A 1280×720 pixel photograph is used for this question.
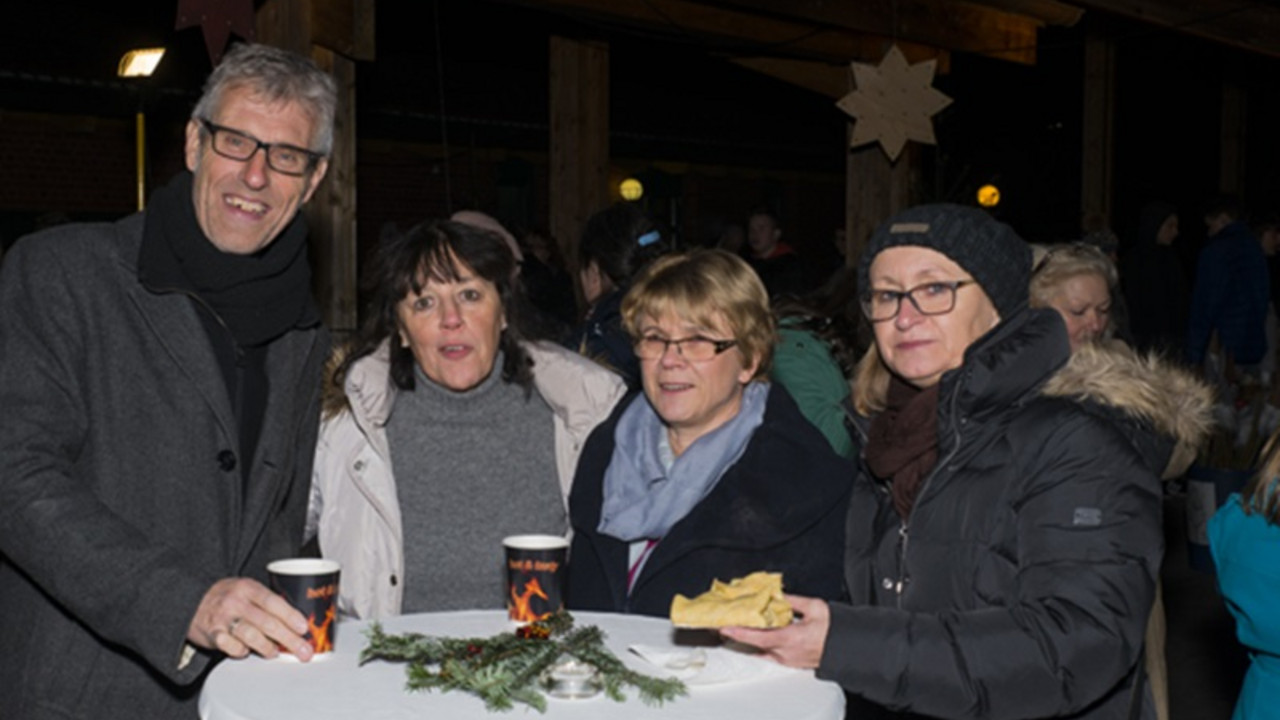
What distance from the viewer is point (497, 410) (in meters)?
3.15

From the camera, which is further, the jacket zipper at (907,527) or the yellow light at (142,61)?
the yellow light at (142,61)

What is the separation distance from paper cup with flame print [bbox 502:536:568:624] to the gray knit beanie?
79 cm

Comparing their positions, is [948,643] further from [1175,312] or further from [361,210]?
[361,210]

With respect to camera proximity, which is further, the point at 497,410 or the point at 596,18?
the point at 596,18

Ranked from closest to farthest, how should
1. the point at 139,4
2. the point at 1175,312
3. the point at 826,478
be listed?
the point at 826,478, the point at 1175,312, the point at 139,4

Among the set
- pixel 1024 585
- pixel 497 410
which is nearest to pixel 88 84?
pixel 497 410

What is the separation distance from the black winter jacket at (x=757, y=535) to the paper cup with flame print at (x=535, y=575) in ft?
1.28

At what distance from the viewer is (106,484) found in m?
2.28

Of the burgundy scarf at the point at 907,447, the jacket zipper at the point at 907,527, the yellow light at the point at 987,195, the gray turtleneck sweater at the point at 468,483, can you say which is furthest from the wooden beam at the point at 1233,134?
the jacket zipper at the point at 907,527

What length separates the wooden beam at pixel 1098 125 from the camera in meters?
12.4

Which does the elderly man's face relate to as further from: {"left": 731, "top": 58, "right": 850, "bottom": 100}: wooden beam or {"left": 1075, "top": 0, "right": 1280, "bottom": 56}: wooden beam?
{"left": 731, "top": 58, "right": 850, "bottom": 100}: wooden beam

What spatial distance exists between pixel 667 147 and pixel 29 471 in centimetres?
1758

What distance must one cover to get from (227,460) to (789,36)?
306 inches

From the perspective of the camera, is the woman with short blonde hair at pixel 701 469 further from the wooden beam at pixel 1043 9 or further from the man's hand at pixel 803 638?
the wooden beam at pixel 1043 9
